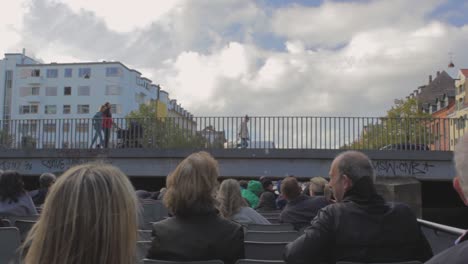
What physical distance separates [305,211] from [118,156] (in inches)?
527

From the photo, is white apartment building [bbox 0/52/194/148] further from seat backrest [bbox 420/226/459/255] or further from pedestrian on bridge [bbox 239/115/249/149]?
seat backrest [bbox 420/226/459/255]

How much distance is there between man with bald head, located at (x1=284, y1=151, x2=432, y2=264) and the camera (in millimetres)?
3719

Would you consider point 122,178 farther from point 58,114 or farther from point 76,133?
point 58,114

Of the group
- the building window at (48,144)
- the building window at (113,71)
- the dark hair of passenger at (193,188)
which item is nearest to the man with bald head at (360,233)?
the dark hair of passenger at (193,188)

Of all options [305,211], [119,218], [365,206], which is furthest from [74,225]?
[305,211]

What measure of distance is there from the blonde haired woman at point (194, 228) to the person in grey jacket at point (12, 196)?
11.7 ft

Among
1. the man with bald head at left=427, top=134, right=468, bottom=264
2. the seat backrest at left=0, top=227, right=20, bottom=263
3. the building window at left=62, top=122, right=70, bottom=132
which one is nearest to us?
the man with bald head at left=427, top=134, right=468, bottom=264

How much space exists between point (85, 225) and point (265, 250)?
3.11 m

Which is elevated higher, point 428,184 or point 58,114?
point 58,114

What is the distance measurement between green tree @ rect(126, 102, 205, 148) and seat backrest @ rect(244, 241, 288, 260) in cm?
1480

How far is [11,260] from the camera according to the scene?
485 centimetres

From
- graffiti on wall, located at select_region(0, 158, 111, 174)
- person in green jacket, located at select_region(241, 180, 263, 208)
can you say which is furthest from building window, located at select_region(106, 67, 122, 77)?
person in green jacket, located at select_region(241, 180, 263, 208)

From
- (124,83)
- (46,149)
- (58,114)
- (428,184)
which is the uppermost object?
(124,83)

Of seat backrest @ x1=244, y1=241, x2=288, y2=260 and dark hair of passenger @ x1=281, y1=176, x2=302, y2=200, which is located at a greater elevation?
dark hair of passenger @ x1=281, y1=176, x2=302, y2=200
